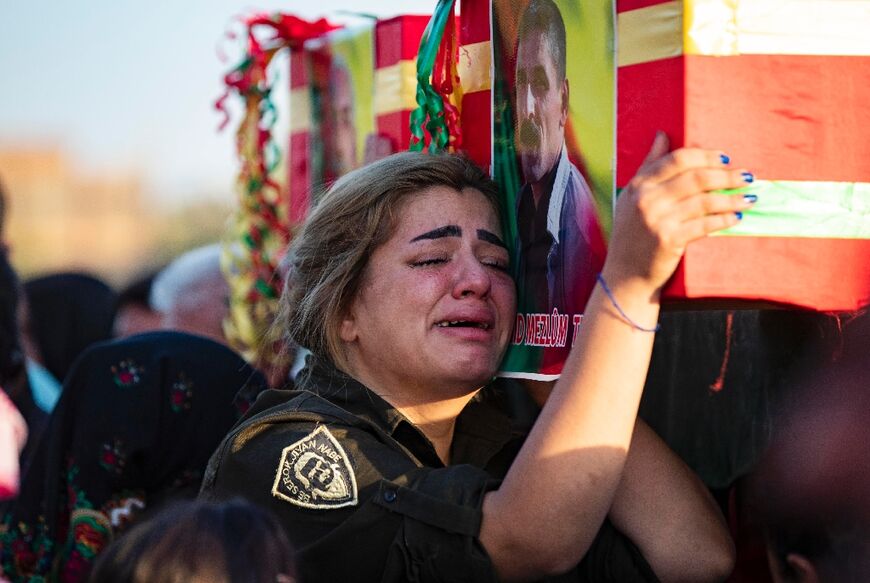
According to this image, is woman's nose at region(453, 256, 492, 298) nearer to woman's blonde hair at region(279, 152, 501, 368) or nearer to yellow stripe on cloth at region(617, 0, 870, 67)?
woman's blonde hair at region(279, 152, 501, 368)

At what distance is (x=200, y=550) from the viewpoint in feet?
5.60

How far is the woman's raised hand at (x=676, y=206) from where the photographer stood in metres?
1.89

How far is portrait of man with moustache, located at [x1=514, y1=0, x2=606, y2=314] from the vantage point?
2.20 meters

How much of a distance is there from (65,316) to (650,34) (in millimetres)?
4412

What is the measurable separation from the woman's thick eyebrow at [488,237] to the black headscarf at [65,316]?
372cm

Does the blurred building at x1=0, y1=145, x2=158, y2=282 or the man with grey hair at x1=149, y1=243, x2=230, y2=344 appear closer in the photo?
the man with grey hair at x1=149, y1=243, x2=230, y2=344

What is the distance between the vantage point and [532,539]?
1.99 metres

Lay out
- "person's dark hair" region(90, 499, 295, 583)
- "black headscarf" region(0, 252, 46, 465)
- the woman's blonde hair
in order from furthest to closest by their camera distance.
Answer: "black headscarf" region(0, 252, 46, 465), the woman's blonde hair, "person's dark hair" region(90, 499, 295, 583)

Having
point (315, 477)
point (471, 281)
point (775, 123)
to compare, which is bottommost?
point (315, 477)

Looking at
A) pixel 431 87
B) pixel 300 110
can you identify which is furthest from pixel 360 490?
pixel 300 110

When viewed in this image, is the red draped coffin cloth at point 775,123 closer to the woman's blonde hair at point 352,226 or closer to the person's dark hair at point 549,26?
the person's dark hair at point 549,26

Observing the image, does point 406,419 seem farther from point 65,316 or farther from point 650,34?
point 65,316

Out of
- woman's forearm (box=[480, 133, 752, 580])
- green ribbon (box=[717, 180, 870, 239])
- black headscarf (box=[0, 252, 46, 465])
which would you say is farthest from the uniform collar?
black headscarf (box=[0, 252, 46, 465])

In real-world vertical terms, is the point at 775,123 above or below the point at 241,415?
above
